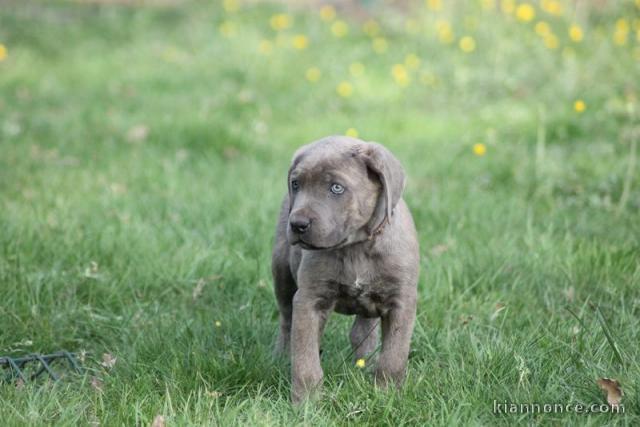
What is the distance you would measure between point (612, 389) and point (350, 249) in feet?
3.49

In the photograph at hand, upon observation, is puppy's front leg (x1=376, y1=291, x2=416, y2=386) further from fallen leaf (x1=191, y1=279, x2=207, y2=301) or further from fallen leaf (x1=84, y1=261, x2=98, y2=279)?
fallen leaf (x1=84, y1=261, x2=98, y2=279)

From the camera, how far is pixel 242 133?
7.18m

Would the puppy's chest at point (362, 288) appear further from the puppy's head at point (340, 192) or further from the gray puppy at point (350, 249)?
the puppy's head at point (340, 192)

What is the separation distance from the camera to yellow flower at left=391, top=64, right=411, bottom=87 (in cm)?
877

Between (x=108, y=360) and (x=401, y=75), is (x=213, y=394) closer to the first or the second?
(x=108, y=360)

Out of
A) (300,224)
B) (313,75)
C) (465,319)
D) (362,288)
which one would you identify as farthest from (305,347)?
(313,75)

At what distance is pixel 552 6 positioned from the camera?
8.48 meters

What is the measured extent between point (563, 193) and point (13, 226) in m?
3.63

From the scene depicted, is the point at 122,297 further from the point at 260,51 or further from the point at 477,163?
the point at 260,51

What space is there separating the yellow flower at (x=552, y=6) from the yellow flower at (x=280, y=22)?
317cm

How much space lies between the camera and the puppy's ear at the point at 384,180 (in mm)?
3072

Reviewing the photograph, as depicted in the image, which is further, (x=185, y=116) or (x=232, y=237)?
(x=185, y=116)

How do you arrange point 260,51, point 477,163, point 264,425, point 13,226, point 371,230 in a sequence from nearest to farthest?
point 264,425
point 371,230
point 13,226
point 477,163
point 260,51

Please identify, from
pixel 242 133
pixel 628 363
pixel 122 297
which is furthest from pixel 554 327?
pixel 242 133
